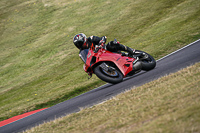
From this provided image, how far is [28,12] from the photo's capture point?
38.8m

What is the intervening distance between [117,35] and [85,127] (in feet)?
61.9

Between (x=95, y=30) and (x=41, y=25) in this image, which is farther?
(x=41, y=25)

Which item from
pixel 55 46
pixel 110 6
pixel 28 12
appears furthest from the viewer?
pixel 28 12

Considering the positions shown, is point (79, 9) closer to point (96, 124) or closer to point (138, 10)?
point (138, 10)

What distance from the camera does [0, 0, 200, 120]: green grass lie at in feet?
46.5

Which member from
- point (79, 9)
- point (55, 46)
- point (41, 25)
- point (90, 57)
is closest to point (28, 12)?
point (41, 25)

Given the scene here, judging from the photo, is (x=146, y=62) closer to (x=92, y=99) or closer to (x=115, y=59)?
(x=115, y=59)

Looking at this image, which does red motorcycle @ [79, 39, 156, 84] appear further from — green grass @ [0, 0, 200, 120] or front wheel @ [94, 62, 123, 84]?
green grass @ [0, 0, 200, 120]

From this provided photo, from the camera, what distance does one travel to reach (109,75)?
26.5ft

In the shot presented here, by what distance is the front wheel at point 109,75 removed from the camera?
26.0ft

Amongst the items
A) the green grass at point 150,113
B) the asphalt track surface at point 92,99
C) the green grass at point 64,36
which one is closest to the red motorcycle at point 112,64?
the asphalt track surface at point 92,99

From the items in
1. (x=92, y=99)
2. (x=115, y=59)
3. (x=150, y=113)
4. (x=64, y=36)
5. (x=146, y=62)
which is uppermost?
(x=150, y=113)

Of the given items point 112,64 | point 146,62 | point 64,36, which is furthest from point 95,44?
point 64,36

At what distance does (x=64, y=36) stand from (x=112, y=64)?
65.1 feet
